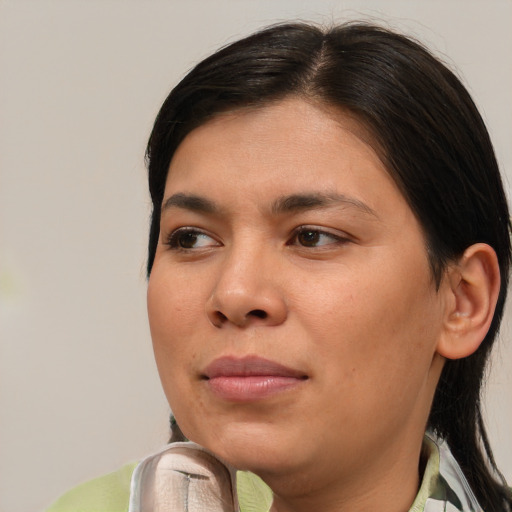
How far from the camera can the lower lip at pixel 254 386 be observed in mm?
1533

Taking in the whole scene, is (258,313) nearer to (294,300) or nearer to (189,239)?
(294,300)

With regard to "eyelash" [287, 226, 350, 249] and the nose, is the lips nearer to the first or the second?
the nose

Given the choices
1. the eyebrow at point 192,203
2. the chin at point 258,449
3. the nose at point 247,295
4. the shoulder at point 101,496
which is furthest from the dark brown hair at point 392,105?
the shoulder at point 101,496

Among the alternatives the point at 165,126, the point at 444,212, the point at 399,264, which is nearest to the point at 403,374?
the point at 399,264

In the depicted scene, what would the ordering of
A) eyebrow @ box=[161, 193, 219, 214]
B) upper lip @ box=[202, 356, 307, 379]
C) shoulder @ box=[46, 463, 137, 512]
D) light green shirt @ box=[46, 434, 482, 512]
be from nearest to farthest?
upper lip @ box=[202, 356, 307, 379] → eyebrow @ box=[161, 193, 219, 214] → light green shirt @ box=[46, 434, 482, 512] → shoulder @ box=[46, 463, 137, 512]

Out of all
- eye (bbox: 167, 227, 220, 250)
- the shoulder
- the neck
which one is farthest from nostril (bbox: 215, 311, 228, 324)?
the shoulder

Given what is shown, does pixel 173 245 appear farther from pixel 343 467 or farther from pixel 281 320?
pixel 343 467

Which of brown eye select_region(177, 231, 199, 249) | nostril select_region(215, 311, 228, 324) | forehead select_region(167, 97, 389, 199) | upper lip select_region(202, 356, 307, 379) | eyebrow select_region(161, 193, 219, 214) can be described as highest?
forehead select_region(167, 97, 389, 199)

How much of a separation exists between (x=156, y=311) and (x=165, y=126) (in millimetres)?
339

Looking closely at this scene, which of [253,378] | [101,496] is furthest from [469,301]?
[101,496]

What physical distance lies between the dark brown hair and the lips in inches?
12.9

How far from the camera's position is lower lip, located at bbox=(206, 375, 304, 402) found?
153cm

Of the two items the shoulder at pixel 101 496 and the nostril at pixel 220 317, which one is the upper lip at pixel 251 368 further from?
the shoulder at pixel 101 496

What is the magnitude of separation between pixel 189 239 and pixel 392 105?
0.39 meters
